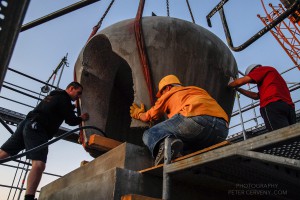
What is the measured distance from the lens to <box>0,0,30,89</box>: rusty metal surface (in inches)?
39.8

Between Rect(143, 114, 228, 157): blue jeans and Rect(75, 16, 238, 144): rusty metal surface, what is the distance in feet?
2.87

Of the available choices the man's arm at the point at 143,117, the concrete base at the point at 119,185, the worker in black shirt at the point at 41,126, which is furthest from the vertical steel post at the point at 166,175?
the worker in black shirt at the point at 41,126

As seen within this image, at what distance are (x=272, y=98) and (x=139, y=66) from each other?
1917 mm

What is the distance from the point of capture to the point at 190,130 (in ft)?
10.8

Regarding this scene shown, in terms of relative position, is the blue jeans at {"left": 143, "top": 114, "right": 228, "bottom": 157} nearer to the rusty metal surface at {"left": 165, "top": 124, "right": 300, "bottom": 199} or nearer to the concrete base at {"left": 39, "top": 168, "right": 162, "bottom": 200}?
the concrete base at {"left": 39, "top": 168, "right": 162, "bottom": 200}

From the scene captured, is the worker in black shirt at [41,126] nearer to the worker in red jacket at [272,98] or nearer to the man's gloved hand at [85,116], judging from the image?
the man's gloved hand at [85,116]

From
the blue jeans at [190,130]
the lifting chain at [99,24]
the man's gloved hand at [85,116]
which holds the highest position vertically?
the lifting chain at [99,24]

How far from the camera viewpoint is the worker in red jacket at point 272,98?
420 cm

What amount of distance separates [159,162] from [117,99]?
278cm

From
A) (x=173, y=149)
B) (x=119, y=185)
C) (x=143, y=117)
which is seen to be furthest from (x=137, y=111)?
(x=119, y=185)

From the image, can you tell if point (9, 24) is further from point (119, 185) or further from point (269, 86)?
point (269, 86)

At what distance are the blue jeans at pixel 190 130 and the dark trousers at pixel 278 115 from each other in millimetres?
1098

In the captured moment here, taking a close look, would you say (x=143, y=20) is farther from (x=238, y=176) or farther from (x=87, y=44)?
(x=238, y=176)

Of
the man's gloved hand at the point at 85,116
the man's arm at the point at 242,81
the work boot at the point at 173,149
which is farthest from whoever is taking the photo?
the man's gloved hand at the point at 85,116
